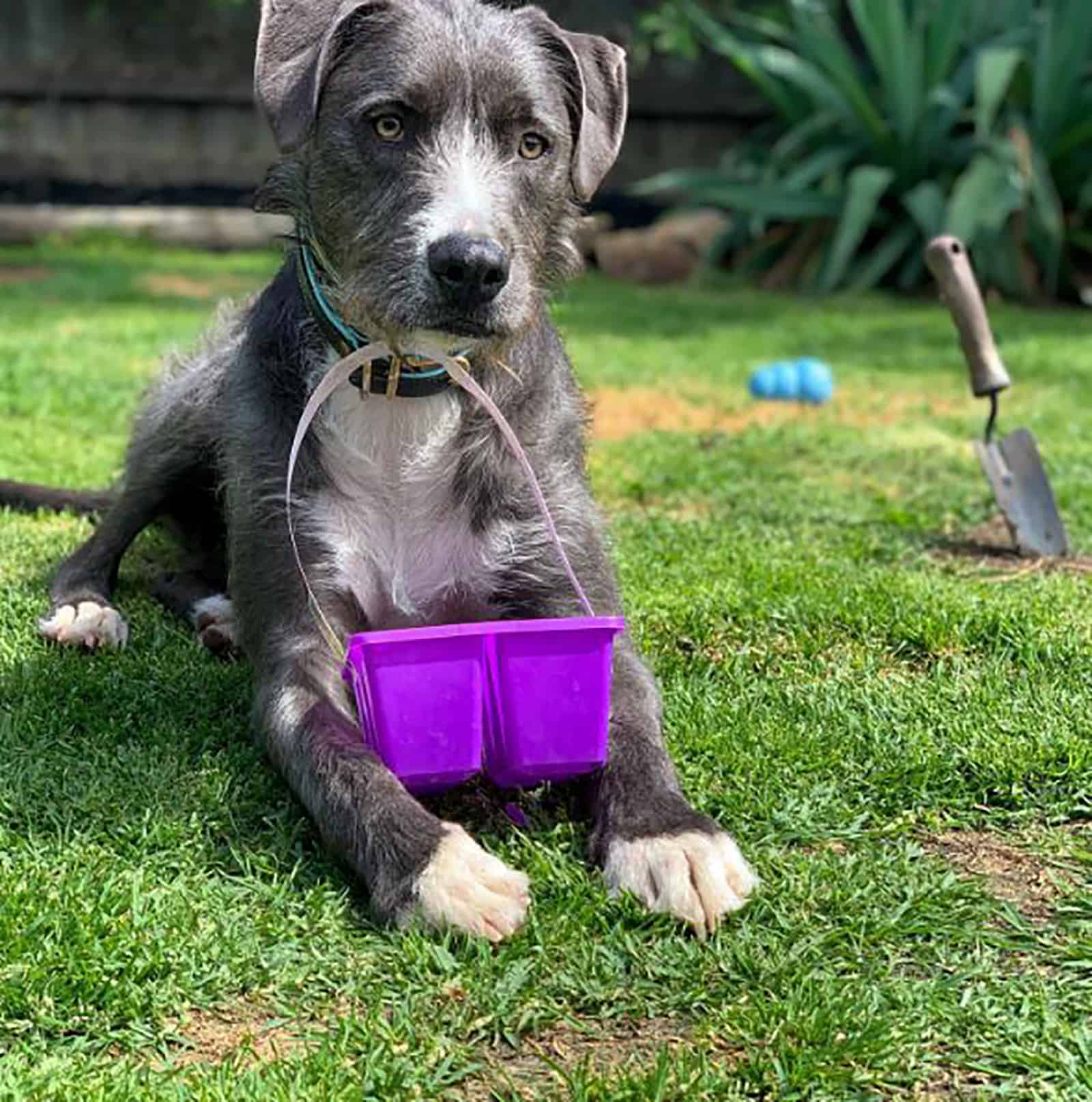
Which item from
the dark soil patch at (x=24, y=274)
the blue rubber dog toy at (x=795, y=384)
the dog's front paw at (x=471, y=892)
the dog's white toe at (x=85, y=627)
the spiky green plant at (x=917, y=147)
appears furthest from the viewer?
the dark soil patch at (x=24, y=274)

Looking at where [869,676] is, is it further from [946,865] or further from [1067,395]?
[1067,395]

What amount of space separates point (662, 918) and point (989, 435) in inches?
137

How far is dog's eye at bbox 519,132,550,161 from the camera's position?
3.77m

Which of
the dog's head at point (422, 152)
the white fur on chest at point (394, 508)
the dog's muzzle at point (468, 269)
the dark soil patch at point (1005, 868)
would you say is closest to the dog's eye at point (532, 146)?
the dog's head at point (422, 152)

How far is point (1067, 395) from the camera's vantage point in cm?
880

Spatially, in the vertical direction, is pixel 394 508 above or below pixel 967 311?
above

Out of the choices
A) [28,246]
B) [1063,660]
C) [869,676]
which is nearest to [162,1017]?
[869,676]

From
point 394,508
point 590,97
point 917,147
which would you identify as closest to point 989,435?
point 590,97

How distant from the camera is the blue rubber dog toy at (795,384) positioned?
28.7ft

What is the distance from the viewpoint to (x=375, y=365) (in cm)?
375

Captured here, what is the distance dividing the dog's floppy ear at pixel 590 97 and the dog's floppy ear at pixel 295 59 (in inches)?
18.6

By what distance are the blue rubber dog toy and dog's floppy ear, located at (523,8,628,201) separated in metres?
4.78

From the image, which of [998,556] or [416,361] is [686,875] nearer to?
[416,361]

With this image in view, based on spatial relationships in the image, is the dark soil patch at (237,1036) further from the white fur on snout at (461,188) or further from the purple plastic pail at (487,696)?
the white fur on snout at (461,188)
